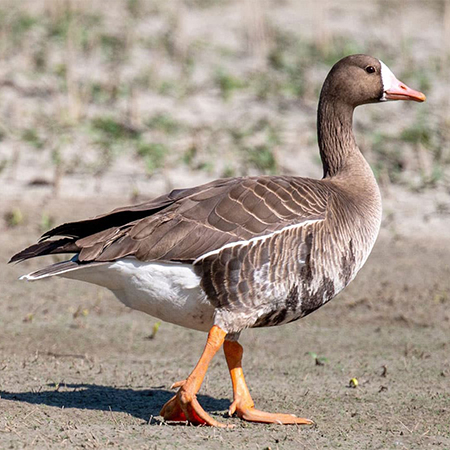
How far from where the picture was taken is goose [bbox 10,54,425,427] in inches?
182

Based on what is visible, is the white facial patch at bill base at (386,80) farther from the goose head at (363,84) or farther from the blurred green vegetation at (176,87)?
the blurred green vegetation at (176,87)

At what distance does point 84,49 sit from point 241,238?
919cm

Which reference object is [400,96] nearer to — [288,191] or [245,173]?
[288,191]

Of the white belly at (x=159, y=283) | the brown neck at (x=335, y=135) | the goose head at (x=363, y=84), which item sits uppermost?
the goose head at (x=363, y=84)

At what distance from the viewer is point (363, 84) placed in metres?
5.71

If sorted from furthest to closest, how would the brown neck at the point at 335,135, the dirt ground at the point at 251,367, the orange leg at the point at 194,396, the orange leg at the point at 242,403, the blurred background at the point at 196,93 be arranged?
Answer: the blurred background at the point at 196,93 < the brown neck at the point at 335,135 < the orange leg at the point at 242,403 < the orange leg at the point at 194,396 < the dirt ground at the point at 251,367

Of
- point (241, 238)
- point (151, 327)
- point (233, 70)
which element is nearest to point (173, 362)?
point (151, 327)

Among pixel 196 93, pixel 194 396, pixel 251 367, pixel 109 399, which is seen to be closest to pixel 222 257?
pixel 194 396

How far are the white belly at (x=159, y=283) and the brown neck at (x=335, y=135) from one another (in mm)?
1434

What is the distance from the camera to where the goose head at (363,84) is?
5715 mm

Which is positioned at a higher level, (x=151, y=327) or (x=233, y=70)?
(x=233, y=70)

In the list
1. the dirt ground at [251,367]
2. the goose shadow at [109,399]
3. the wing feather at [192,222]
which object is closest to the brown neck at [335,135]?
the wing feather at [192,222]

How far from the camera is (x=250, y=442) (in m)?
4.36

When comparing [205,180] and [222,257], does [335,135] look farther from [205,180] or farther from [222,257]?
[205,180]
